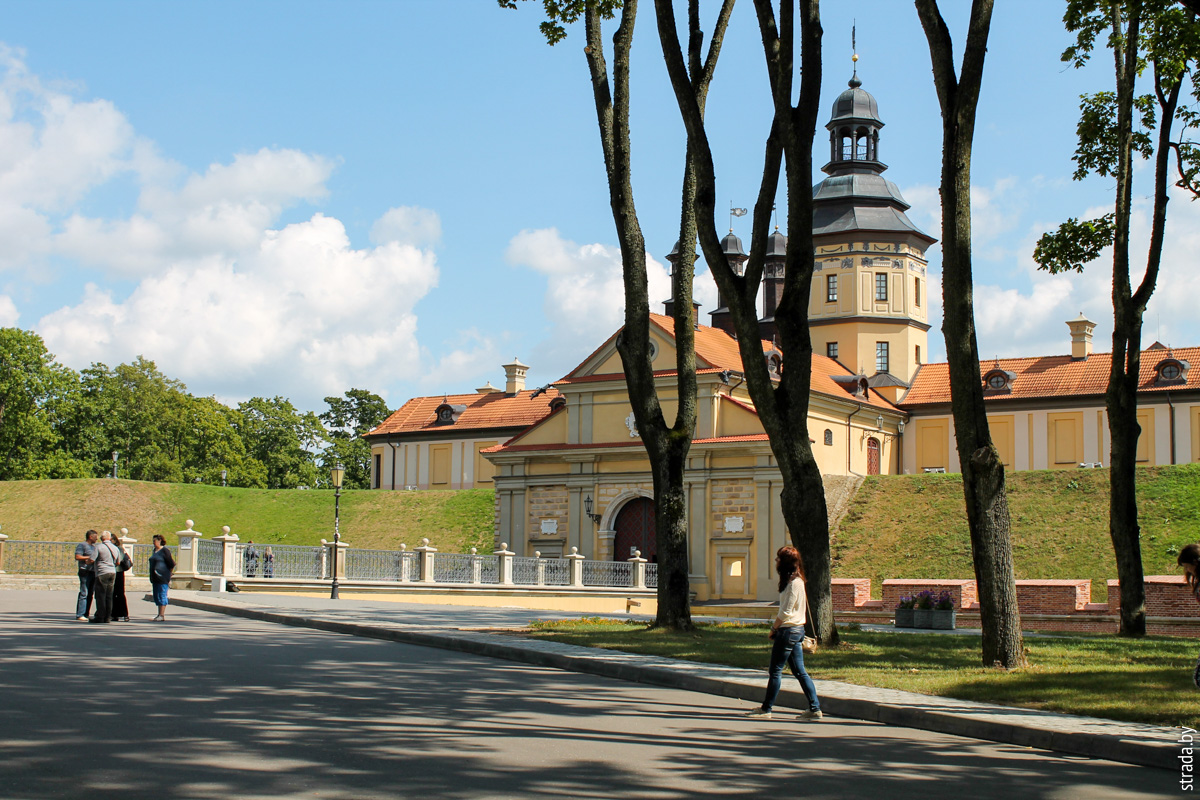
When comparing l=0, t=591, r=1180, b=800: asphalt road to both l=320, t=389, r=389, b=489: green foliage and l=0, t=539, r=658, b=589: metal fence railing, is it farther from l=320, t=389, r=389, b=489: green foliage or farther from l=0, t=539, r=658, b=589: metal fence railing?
l=320, t=389, r=389, b=489: green foliage

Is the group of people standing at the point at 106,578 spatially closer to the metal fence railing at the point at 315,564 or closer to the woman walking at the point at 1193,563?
the metal fence railing at the point at 315,564

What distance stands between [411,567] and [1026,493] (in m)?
24.1

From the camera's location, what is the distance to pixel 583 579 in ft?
134

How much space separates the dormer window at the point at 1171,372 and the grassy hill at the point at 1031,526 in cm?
1208

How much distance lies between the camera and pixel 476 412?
7262 cm

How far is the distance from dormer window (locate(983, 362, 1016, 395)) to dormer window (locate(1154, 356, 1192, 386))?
22.5ft

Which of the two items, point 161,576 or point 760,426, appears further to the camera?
point 760,426

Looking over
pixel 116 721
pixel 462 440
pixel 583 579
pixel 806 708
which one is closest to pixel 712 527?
pixel 583 579

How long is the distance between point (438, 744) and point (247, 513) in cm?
5220

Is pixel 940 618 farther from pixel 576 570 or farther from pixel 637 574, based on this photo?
pixel 637 574

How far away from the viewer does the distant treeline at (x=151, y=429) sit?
7006cm

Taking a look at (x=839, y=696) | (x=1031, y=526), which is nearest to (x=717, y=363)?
(x=1031, y=526)

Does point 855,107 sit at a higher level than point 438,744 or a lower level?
higher

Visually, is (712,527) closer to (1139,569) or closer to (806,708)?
(1139,569)
